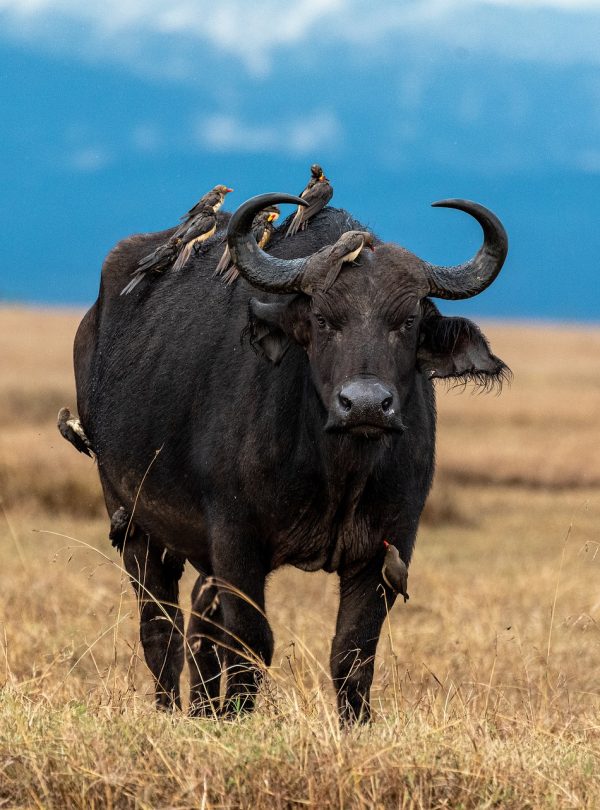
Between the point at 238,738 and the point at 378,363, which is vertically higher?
the point at 378,363

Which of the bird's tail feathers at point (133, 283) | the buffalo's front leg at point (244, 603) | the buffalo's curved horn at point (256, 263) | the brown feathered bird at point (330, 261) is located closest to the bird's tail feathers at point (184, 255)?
the bird's tail feathers at point (133, 283)

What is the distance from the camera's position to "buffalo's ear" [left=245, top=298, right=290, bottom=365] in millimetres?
6109

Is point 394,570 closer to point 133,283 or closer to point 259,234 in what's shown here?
point 259,234

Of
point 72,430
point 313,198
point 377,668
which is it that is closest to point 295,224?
point 313,198

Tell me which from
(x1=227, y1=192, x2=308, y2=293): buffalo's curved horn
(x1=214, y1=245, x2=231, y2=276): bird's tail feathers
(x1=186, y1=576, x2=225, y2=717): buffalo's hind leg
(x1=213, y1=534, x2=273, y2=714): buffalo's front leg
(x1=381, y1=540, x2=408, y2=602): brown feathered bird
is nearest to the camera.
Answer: (x1=227, y1=192, x2=308, y2=293): buffalo's curved horn

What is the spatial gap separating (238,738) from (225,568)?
53.3 inches

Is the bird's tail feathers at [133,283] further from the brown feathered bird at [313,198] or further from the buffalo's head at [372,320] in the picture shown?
the buffalo's head at [372,320]

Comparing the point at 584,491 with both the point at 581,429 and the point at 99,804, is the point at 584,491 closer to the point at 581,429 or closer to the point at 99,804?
the point at 581,429

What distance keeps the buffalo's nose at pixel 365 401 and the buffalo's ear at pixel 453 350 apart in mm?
691

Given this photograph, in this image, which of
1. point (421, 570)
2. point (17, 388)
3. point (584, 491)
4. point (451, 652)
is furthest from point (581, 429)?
point (451, 652)

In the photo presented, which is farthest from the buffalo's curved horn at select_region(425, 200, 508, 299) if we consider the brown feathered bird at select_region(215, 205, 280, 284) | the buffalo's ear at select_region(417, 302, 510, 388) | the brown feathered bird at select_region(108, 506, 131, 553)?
the brown feathered bird at select_region(108, 506, 131, 553)

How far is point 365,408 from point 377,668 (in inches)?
176

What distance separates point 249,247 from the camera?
6.01 meters

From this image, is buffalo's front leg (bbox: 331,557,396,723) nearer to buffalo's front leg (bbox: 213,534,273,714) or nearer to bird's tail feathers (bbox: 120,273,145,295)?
buffalo's front leg (bbox: 213,534,273,714)
